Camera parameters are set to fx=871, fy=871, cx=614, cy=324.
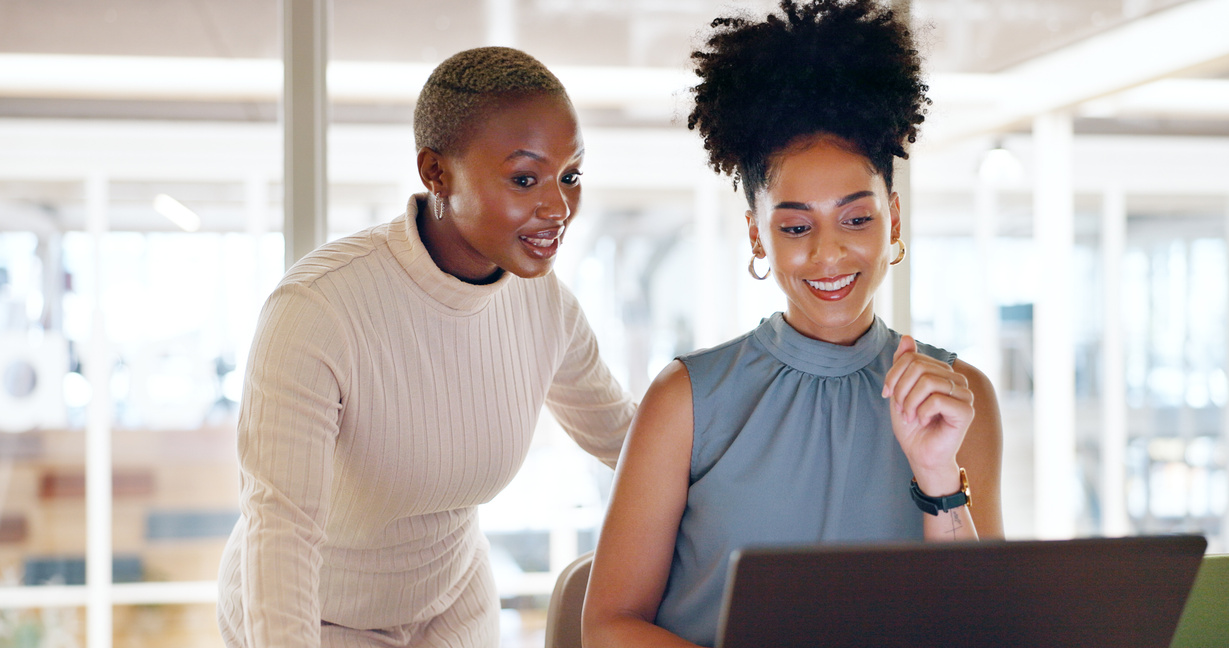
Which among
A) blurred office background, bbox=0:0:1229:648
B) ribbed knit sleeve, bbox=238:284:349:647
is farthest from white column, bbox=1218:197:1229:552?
ribbed knit sleeve, bbox=238:284:349:647

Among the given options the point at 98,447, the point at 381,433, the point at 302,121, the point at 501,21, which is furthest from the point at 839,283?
the point at 98,447

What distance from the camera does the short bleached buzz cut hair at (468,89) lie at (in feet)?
4.27

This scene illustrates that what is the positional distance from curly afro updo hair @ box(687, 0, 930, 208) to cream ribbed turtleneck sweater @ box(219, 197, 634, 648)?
1.54ft

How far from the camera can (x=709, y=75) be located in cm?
127

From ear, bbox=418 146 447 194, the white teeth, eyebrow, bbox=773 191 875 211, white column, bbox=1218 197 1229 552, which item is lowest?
white column, bbox=1218 197 1229 552

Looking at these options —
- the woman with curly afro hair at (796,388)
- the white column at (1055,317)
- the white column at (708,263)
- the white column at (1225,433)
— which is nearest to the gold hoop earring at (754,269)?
the woman with curly afro hair at (796,388)

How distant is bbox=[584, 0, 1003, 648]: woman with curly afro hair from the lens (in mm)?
1132

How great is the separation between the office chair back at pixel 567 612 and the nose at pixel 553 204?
0.53 metres

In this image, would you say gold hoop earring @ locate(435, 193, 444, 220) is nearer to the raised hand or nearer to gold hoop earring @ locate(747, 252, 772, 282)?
gold hoop earring @ locate(747, 252, 772, 282)

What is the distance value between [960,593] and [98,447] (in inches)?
154

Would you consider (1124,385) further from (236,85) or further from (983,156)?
(236,85)

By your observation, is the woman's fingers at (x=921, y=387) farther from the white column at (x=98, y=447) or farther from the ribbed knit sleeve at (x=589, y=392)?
the white column at (x=98, y=447)

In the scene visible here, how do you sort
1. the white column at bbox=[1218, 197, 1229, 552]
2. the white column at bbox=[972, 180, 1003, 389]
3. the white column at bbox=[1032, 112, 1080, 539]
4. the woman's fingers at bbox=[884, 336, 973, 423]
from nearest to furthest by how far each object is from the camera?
the woman's fingers at bbox=[884, 336, 973, 423]
the white column at bbox=[1032, 112, 1080, 539]
the white column at bbox=[972, 180, 1003, 389]
the white column at bbox=[1218, 197, 1229, 552]

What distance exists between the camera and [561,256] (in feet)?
14.3
